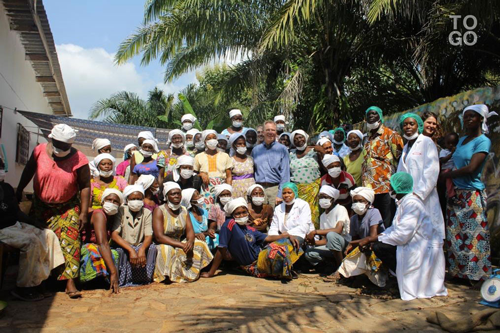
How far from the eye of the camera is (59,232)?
482 centimetres

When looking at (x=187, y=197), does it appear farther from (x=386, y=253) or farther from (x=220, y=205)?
(x=386, y=253)

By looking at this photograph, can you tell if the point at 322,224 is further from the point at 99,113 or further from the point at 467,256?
the point at 99,113

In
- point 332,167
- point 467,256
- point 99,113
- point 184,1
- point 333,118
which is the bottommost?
point 467,256

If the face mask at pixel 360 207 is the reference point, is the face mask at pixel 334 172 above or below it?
above

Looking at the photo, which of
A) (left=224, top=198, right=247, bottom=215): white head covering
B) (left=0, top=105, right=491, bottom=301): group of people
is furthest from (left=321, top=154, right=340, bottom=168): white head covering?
(left=224, top=198, right=247, bottom=215): white head covering

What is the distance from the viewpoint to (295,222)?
19.5 ft

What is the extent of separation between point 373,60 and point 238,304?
9.39 meters

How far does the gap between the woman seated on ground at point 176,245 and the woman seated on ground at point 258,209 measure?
772mm

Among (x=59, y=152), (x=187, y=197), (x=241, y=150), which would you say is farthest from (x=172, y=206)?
(x=241, y=150)

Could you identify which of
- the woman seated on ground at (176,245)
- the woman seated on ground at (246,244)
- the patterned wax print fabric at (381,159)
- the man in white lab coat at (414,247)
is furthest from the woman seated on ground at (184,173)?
the man in white lab coat at (414,247)

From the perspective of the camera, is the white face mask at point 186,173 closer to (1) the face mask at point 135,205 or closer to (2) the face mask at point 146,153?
(2) the face mask at point 146,153

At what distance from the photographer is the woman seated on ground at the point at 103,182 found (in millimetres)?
5711

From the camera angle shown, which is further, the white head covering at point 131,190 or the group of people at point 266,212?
the white head covering at point 131,190

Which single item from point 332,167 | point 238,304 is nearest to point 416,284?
point 238,304
